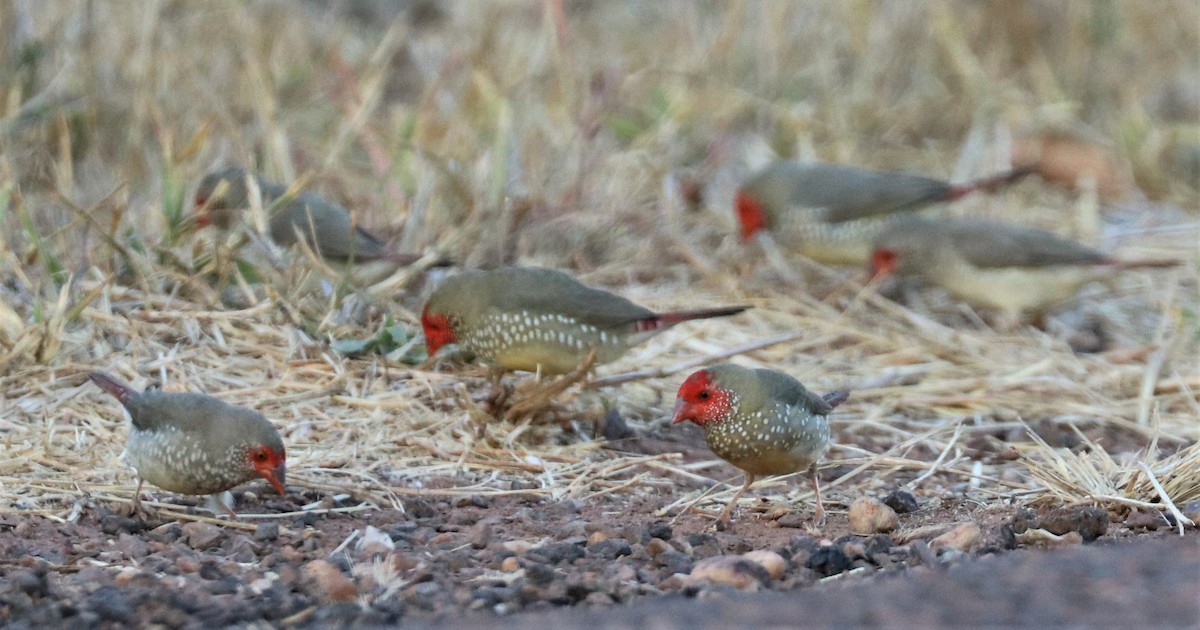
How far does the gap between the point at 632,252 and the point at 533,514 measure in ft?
9.84

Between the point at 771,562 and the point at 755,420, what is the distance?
721mm

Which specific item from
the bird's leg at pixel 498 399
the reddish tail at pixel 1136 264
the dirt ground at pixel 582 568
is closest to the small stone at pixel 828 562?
the dirt ground at pixel 582 568

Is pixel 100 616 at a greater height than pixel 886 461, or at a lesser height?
greater

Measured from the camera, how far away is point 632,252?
7.31 metres

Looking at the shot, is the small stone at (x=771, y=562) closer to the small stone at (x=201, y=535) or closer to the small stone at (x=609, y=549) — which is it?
the small stone at (x=609, y=549)

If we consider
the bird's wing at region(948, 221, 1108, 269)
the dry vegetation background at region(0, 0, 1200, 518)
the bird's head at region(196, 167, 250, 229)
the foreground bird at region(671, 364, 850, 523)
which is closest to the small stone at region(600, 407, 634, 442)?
the dry vegetation background at region(0, 0, 1200, 518)

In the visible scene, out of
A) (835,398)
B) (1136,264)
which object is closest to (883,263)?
(1136,264)

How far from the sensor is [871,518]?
13.9ft

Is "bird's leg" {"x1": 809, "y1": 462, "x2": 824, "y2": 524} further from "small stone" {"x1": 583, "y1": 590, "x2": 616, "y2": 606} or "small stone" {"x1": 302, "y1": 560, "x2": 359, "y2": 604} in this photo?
"small stone" {"x1": 302, "y1": 560, "x2": 359, "y2": 604}

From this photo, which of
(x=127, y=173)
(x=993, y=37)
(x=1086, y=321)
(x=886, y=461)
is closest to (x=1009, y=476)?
(x=886, y=461)

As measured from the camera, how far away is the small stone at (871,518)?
423 centimetres

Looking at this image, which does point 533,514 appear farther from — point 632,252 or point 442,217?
point 632,252

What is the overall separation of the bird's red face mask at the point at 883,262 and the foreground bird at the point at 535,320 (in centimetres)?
213

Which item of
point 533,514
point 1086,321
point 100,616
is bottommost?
point 1086,321
